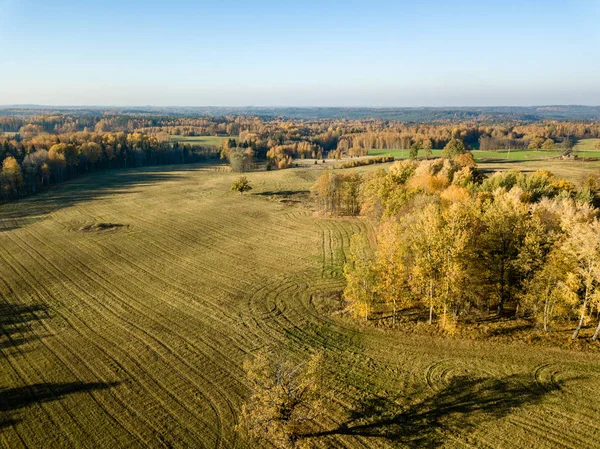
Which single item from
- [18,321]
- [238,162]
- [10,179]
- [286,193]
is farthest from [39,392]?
[238,162]

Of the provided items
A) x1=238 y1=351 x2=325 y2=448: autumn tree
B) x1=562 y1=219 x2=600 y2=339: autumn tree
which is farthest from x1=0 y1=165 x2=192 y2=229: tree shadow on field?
x1=562 y1=219 x2=600 y2=339: autumn tree

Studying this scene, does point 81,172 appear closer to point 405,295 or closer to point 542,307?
point 405,295

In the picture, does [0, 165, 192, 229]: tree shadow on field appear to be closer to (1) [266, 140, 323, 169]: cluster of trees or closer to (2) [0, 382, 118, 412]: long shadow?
(1) [266, 140, 323, 169]: cluster of trees

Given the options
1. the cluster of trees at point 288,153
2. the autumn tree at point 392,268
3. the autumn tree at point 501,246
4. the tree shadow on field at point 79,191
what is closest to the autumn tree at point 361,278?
the autumn tree at point 392,268

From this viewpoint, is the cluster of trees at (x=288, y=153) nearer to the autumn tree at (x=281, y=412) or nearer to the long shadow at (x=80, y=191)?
the long shadow at (x=80, y=191)

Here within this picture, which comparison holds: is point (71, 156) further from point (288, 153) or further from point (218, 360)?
point (218, 360)
